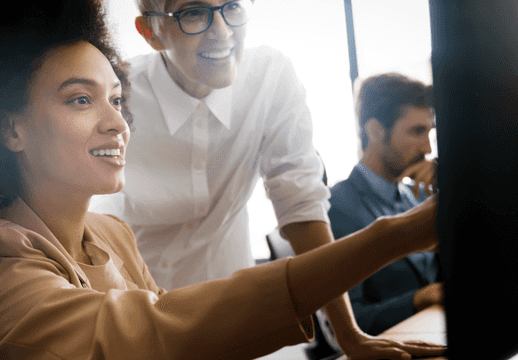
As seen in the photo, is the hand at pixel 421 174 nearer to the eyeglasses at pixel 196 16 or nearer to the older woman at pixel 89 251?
the older woman at pixel 89 251

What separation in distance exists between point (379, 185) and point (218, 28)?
24 cm

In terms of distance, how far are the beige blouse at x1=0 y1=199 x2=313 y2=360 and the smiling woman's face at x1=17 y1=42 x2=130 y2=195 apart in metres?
0.08

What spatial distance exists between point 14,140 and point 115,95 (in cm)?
9

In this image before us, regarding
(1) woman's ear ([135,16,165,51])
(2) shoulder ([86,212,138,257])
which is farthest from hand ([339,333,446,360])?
(1) woman's ear ([135,16,165,51])

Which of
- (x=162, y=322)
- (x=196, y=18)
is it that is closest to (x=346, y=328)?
(x=162, y=322)

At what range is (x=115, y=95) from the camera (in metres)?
0.37

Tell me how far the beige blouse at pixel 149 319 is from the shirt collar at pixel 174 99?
0.74ft

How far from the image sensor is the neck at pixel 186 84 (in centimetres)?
A: 46

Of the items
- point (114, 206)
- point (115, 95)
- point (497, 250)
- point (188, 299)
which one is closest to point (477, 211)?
point (497, 250)

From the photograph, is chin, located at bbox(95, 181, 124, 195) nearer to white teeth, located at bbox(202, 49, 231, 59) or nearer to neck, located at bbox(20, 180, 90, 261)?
neck, located at bbox(20, 180, 90, 261)

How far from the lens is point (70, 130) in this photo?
13.5 inches

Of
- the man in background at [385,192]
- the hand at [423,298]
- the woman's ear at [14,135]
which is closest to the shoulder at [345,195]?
the man in background at [385,192]

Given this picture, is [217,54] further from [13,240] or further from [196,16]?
[13,240]

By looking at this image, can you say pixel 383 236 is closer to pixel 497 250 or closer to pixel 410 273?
pixel 497 250
